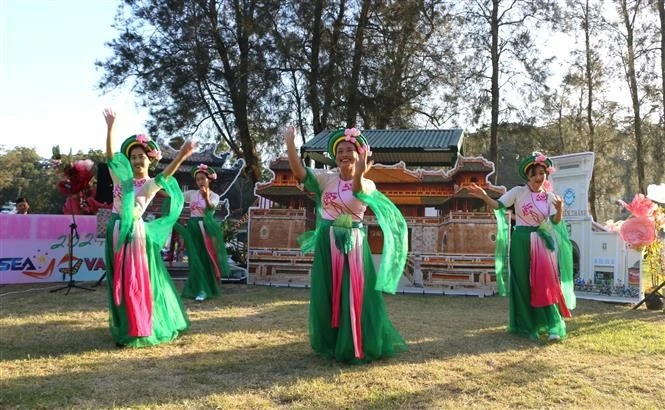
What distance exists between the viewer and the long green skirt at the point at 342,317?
158 inches

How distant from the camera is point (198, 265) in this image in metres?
7.61

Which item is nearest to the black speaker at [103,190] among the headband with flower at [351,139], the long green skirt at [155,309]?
the long green skirt at [155,309]

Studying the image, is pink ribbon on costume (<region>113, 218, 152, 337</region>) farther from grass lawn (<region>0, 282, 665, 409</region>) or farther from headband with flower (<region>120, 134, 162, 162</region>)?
headband with flower (<region>120, 134, 162, 162</region>)

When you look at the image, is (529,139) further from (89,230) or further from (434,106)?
(89,230)

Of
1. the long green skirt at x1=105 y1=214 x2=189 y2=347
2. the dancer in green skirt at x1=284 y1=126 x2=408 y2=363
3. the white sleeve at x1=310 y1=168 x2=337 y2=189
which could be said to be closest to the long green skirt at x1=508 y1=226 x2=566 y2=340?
the dancer in green skirt at x1=284 y1=126 x2=408 y2=363

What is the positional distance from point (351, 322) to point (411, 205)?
626 cm

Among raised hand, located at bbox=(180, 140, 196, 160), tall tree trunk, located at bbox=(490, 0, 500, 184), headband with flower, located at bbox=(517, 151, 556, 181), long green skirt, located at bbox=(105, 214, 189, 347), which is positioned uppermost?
tall tree trunk, located at bbox=(490, 0, 500, 184)

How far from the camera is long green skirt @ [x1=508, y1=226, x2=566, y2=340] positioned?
5.12 m

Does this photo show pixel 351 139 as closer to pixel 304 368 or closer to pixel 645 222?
pixel 304 368

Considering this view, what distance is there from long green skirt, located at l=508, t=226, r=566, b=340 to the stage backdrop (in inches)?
299

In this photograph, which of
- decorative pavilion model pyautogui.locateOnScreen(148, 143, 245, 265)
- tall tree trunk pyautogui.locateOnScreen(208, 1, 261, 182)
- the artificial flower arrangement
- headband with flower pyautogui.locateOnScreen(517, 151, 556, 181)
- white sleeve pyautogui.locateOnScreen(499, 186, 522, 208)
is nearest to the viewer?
headband with flower pyautogui.locateOnScreen(517, 151, 556, 181)

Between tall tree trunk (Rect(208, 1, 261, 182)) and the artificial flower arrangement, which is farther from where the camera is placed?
tall tree trunk (Rect(208, 1, 261, 182))

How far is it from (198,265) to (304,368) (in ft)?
13.6

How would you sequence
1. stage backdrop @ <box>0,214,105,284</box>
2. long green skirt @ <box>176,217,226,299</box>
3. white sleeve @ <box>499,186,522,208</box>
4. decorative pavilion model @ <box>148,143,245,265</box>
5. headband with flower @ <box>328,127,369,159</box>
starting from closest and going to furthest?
headband with flower @ <box>328,127,369,159</box> < white sleeve @ <box>499,186,522,208</box> < long green skirt @ <box>176,217,226,299</box> < stage backdrop @ <box>0,214,105,284</box> < decorative pavilion model @ <box>148,143,245,265</box>
